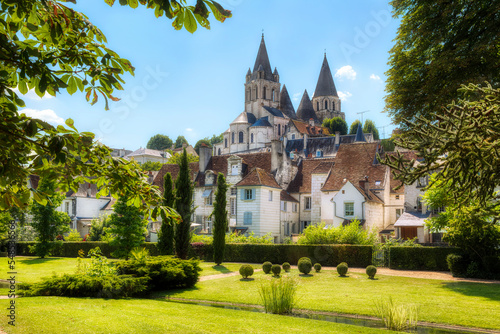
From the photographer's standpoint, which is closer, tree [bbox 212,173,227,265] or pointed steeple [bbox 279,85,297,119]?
tree [bbox 212,173,227,265]

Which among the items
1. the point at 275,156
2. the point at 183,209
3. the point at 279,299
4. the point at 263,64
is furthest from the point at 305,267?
the point at 263,64

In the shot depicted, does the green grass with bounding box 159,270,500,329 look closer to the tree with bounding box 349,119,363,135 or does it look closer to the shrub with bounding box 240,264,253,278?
the shrub with bounding box 240,264,253,278

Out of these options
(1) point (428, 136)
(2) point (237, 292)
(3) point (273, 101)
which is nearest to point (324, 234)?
(2) point (237, 292)

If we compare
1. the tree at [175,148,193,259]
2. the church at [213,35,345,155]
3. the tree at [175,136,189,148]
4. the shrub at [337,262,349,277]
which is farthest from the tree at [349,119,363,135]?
the shrub at [337,262,349,277]

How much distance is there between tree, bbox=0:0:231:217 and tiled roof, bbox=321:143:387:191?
34867 mm

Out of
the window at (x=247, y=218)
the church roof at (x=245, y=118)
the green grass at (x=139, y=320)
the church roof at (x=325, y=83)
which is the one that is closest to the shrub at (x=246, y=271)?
the green grass at (x=139, y=320)

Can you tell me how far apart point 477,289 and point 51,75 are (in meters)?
19.9

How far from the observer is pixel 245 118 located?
102 meters

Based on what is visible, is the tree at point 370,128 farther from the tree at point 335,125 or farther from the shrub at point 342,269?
the shrub at point 342,269

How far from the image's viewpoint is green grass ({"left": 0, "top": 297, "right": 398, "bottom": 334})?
Answer: 10.2m

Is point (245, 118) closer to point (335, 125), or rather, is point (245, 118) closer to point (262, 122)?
point (262, 122)

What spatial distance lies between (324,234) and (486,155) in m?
23.3

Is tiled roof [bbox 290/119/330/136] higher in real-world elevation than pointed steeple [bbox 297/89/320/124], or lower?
lower

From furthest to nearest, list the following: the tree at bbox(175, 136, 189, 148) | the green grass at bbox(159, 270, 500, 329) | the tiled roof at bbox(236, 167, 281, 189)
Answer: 1. the tree at bbox(175, 136, 189, 148)
2. the tiled roof at bbox(236, 167, 281, 189)
3. the green grass at bbox(159, 270, 500, 329)
